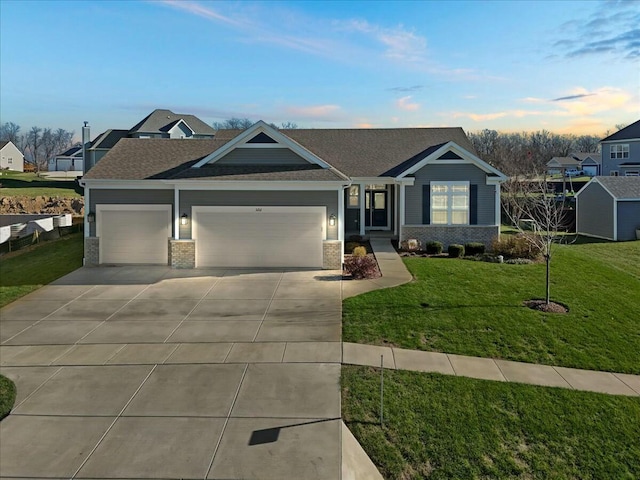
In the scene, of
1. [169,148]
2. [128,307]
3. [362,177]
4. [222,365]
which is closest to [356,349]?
[222,365]

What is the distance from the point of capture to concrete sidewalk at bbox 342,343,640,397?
327 inches

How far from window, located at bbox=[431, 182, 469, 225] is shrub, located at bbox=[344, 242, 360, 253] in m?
3.60

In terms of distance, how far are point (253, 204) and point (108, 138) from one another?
30132mm

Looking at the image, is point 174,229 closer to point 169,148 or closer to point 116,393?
point 169,148

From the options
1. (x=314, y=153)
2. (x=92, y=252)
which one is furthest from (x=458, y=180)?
(x=92, y=252)

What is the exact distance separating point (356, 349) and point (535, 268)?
10125mm

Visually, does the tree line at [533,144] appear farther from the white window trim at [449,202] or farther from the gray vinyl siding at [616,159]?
the white window trim at [449,202]

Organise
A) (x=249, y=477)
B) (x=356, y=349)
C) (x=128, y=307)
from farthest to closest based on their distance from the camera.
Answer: (x=128, y=307), (x=356, y=349), (x=249, y=477)

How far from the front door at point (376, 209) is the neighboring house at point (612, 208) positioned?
44.9ft

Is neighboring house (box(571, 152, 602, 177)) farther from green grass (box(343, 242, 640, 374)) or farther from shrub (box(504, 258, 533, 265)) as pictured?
green grass (box(343, 242, 640, 374))

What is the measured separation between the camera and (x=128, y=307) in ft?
42.6

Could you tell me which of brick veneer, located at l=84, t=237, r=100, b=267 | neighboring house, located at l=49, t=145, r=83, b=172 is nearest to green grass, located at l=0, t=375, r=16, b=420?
brick veneer, located at l=84, t=237, r=100, b=267

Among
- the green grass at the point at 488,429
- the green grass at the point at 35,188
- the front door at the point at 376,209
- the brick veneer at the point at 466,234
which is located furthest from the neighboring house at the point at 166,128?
the green grass at the point at 488,429

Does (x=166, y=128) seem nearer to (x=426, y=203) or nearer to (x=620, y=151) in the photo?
(x=426, y=203)
